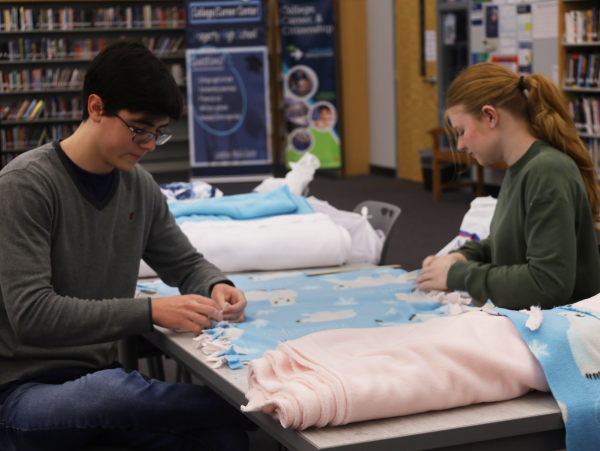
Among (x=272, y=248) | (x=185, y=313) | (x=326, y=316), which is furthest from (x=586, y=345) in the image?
(x=272, y=248)

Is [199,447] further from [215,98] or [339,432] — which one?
[215,98]

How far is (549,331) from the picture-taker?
1.15 m

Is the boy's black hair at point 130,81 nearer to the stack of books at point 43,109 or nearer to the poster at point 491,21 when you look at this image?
the poster at point 491,21

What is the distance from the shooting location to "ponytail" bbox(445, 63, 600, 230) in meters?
1.67

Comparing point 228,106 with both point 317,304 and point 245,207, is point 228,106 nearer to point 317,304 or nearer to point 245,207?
A: point 245,207

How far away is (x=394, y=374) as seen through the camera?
108cm

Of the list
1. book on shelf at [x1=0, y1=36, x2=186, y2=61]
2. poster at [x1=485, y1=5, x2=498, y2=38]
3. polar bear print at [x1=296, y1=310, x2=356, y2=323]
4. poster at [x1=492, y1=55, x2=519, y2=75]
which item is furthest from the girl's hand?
book on shelf at [x1=0, y1=36, x2=186, y2=61]

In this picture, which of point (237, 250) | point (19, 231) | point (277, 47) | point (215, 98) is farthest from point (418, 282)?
point (277, 47)

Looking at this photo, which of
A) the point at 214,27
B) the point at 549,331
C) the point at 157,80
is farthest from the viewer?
the point at 214,27

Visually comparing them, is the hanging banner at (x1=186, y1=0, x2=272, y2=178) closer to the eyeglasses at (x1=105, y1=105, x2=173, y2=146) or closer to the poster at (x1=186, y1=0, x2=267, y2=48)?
the poster at (x1=186, y1=0, x2=267, y2=48)

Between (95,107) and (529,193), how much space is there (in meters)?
0.97

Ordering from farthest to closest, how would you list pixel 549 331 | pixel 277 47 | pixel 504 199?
pixel 277 47
pixel 504 199
pixel 549 331

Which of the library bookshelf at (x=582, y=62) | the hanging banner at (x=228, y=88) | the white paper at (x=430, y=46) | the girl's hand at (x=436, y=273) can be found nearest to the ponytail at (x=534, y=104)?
the girl's hand at (x=436, y=273)

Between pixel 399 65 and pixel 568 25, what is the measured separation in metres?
2.85
